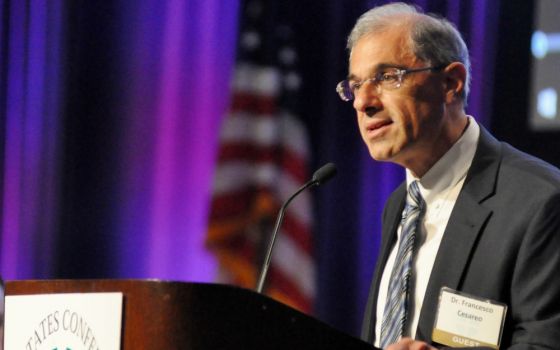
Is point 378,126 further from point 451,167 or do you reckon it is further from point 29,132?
point 29,132

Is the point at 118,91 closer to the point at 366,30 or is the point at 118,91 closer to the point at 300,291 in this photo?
the point at 300,291

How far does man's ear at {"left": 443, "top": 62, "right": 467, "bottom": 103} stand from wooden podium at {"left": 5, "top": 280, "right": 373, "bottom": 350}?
1259mm

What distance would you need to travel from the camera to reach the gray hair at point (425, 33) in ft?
9.29

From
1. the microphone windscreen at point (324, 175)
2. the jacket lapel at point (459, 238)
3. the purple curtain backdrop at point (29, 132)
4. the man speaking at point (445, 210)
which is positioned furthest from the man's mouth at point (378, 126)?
the purple curtain backdrop at point (29, 132)

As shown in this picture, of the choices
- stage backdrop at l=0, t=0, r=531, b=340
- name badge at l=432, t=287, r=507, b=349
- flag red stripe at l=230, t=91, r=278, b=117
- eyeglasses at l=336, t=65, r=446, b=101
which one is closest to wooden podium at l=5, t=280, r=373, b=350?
name badge at l=432, t=287, r=507, b=349

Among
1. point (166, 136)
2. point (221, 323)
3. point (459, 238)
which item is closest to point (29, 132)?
point (166, 136)

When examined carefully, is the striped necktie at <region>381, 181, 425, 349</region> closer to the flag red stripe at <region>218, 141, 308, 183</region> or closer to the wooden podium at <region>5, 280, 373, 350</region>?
the wooden podium at <region>5, 280, 373, 350</region>

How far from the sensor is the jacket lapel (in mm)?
2496

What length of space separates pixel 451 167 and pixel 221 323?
1189 mm

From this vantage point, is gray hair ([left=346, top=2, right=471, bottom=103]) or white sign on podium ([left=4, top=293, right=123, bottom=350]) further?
gray hair ([left=346, top=2, right=471, bottom=103])

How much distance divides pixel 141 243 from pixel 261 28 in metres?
1.52

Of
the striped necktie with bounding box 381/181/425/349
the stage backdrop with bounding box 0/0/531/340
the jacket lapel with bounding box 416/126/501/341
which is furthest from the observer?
the stage backdrop with bounding box 0/0/531/340

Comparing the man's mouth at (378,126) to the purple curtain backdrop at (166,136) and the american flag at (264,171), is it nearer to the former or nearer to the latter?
the american flag at (264,171)

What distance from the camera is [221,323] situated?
1802mm
